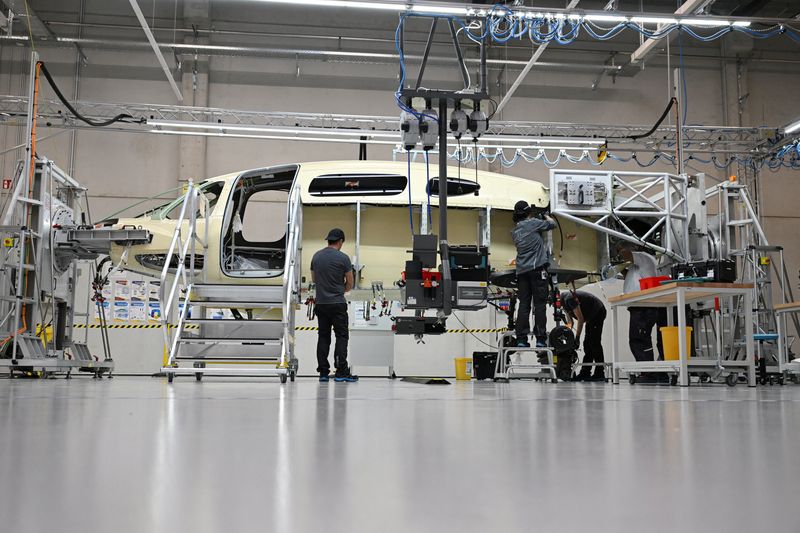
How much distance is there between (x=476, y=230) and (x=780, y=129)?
29.5 feet

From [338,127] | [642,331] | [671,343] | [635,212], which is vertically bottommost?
[671,343]

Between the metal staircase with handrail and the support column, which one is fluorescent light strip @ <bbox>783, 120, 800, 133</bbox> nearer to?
the metal staircase with handrail

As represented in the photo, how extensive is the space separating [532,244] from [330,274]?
7.15 ft

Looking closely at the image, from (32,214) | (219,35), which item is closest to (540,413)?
(32,214)

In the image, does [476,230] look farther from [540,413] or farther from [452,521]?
[452,521]

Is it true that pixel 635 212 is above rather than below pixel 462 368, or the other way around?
above

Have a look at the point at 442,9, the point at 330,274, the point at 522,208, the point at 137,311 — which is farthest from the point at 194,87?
the point at 522,208

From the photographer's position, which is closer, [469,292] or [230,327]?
[230,327]

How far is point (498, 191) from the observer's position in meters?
8.62

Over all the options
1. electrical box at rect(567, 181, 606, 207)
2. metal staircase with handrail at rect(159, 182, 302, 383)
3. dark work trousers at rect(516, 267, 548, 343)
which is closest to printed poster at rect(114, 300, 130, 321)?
metal staircase with handrail at rect(159, 182, 302, 383)

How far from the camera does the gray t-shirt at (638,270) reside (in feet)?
27.1

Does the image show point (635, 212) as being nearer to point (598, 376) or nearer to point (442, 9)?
point (598, 376)

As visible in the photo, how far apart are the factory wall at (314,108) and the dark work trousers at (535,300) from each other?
253 inches

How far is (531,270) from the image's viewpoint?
297 inches
